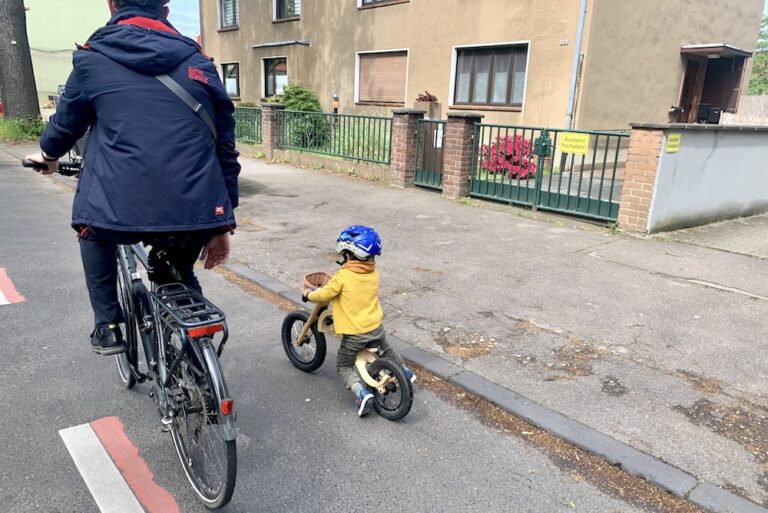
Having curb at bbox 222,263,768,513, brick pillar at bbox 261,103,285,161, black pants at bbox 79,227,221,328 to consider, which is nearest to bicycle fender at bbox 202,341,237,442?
black pants at bbox 79,227,221,328

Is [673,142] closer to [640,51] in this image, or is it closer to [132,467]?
[132,467]

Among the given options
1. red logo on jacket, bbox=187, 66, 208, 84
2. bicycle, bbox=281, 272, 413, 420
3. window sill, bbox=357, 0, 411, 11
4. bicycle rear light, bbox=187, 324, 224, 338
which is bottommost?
bicycle, bbox=281, 272, 413, 420

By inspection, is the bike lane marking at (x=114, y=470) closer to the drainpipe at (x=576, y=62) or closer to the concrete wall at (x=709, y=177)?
the concrete wall at (x=709, y=177)

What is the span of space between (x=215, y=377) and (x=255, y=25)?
22.7 metres

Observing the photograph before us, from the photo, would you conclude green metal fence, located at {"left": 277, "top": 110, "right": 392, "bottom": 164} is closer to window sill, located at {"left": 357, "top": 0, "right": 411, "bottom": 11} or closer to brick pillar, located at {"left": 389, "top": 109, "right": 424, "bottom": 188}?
brick pillar, located at {"left": 389, "top": 109, "right": 424, "bottom": 188}

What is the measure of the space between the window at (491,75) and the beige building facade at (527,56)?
1.1 inches

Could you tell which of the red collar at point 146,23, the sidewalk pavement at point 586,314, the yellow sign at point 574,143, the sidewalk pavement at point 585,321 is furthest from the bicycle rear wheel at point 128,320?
the yellow sign at point 574,143

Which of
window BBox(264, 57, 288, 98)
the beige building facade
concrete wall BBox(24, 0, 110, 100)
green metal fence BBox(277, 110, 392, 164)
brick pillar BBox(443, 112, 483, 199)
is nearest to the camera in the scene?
brick pillar BBox(443, 112, 483, 199)

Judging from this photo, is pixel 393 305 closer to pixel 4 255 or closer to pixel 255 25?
pixel 4 255

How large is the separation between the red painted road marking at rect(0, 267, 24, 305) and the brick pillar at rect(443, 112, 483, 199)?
6952 millimetres

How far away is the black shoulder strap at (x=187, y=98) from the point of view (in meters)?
2.32

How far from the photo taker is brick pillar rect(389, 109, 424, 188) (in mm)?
11078

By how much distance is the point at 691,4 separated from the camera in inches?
591

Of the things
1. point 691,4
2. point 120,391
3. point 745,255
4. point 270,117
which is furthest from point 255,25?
point 120,391
